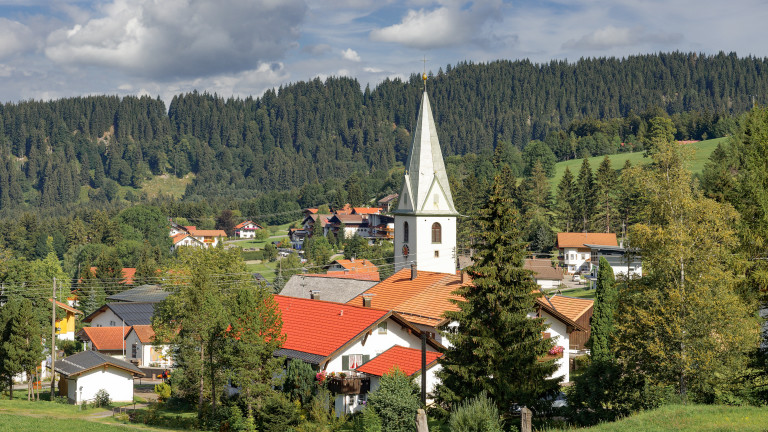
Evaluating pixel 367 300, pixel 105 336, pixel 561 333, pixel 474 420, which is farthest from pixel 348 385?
pixel 105 336

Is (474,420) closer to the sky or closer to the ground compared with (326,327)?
closer to the ground

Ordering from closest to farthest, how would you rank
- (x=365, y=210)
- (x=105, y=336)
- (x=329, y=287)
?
1. (x=329, y=287)
2. (x=105, y=336)
3. (x=365, y=210)

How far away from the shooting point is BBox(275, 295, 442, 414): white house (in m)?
37.1

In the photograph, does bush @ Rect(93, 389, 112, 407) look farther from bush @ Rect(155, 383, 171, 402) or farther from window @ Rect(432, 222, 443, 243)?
window @ Rect(432, 222, 443, 243)

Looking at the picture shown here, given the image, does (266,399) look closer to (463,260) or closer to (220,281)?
(220,281)

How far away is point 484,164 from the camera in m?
177

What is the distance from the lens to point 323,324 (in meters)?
42.0

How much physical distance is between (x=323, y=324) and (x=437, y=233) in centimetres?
2000

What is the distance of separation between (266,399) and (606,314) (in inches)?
697

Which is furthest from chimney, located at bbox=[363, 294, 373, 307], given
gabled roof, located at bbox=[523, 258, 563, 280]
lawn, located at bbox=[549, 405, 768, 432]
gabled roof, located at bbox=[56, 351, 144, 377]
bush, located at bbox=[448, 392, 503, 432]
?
gabled roof, located at bbox=[523, 258, 563, 280]

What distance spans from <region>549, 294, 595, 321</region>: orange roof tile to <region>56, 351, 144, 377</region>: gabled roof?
26.8 metres

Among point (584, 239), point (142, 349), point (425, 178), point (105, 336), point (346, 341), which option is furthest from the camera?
point (584, 239)

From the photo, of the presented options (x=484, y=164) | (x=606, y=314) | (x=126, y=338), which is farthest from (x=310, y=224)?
(x=606, y=314)

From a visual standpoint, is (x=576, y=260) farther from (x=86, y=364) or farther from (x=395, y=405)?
(x=395, y=405)
